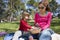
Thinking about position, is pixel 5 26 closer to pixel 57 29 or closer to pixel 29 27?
pixel 29 27

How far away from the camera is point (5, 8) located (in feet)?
10.7

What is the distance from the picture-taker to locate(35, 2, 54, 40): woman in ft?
9.89

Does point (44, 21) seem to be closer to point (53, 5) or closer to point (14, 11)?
point (53, 5)

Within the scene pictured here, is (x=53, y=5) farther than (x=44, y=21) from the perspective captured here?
Yes

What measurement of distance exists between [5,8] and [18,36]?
571 millimetres

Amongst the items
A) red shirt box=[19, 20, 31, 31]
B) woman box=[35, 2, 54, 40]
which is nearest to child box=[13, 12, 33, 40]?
red shirt box=[19, 20, 31, 31]

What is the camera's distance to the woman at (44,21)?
9.89 feet

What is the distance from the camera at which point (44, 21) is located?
10.0 feet

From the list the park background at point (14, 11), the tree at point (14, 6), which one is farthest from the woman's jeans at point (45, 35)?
the tree at point (14, 6)

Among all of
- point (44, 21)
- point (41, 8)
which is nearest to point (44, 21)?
point (44, 21)

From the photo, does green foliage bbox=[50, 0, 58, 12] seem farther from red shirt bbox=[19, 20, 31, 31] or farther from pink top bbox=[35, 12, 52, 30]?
red shirt bbox=[19, 20, 31, 31]

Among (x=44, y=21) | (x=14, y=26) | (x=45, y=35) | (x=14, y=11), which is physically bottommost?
(x=45, y=35)

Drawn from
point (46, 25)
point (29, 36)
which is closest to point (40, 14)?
point (46, 25)

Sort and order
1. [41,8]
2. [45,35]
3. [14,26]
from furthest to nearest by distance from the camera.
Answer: [14,26] < [41,8] < [45,35]
